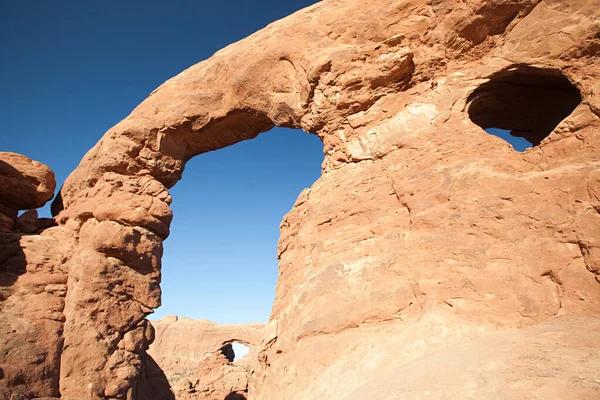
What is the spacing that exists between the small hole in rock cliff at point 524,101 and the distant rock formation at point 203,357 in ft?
49.9

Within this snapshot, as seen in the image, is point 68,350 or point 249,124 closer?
point 68,350

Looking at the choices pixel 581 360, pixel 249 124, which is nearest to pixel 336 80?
pixel 249 124

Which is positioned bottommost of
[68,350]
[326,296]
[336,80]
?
[68,350]

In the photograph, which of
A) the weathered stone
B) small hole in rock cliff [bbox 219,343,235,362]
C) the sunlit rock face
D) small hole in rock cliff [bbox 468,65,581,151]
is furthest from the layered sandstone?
small hole in rock cliff [bbox 219,343,235,362]

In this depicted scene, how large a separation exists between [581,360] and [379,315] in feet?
7.26

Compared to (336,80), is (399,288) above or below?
below

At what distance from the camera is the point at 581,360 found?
2703mm

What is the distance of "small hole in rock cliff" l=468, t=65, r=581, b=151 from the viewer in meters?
5.93

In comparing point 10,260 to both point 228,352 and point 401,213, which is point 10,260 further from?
point 228,352

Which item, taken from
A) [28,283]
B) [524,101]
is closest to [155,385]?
[28,283]

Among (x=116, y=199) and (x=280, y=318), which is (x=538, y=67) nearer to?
(x=280, y=318)

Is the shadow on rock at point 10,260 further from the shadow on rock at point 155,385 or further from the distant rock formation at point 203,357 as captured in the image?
the distant rock formation at point 203,357

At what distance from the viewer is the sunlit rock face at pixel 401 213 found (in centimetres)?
396

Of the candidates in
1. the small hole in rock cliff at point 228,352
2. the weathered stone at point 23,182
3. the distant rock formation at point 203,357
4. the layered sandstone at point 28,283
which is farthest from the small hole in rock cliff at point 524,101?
the small hole in rock cliff at point 228,352
